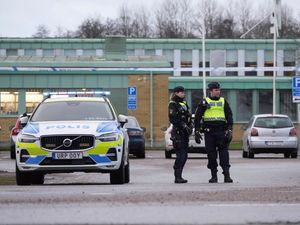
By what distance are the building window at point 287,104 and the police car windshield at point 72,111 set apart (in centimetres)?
5134

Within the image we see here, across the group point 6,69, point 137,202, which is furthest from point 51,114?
point 6,69

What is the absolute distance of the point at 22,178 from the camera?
1678 centimetres

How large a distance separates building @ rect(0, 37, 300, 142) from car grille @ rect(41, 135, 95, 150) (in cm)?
3026

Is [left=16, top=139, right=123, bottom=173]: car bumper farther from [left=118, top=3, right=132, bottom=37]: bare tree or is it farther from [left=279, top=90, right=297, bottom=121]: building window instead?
[left=118, top=3, right=132, bottom=37]: bare tree

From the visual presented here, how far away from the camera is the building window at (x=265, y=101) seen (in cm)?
6844

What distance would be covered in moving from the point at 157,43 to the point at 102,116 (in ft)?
186

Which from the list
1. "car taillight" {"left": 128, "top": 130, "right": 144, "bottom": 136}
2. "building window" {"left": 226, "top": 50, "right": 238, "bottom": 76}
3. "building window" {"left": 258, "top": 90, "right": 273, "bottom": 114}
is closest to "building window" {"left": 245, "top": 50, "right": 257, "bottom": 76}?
"building window" {"left": 226, "top": 50, "right": 238, "bottom": 76}

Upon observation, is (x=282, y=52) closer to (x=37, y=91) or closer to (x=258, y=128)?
(x=37, y=91)

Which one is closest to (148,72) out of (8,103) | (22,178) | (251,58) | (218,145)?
(8,103)

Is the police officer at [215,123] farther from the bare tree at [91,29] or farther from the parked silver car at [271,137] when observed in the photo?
the bare tree at [91,29]

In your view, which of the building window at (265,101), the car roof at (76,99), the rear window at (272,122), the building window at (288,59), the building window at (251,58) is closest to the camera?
the car roof at (76,99)

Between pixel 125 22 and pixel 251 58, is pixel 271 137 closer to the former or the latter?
pixel 251 58

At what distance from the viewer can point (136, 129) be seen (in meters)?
32.9

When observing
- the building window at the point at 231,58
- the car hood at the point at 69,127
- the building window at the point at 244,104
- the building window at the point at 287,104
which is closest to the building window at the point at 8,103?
the building window at the point at 244,104
